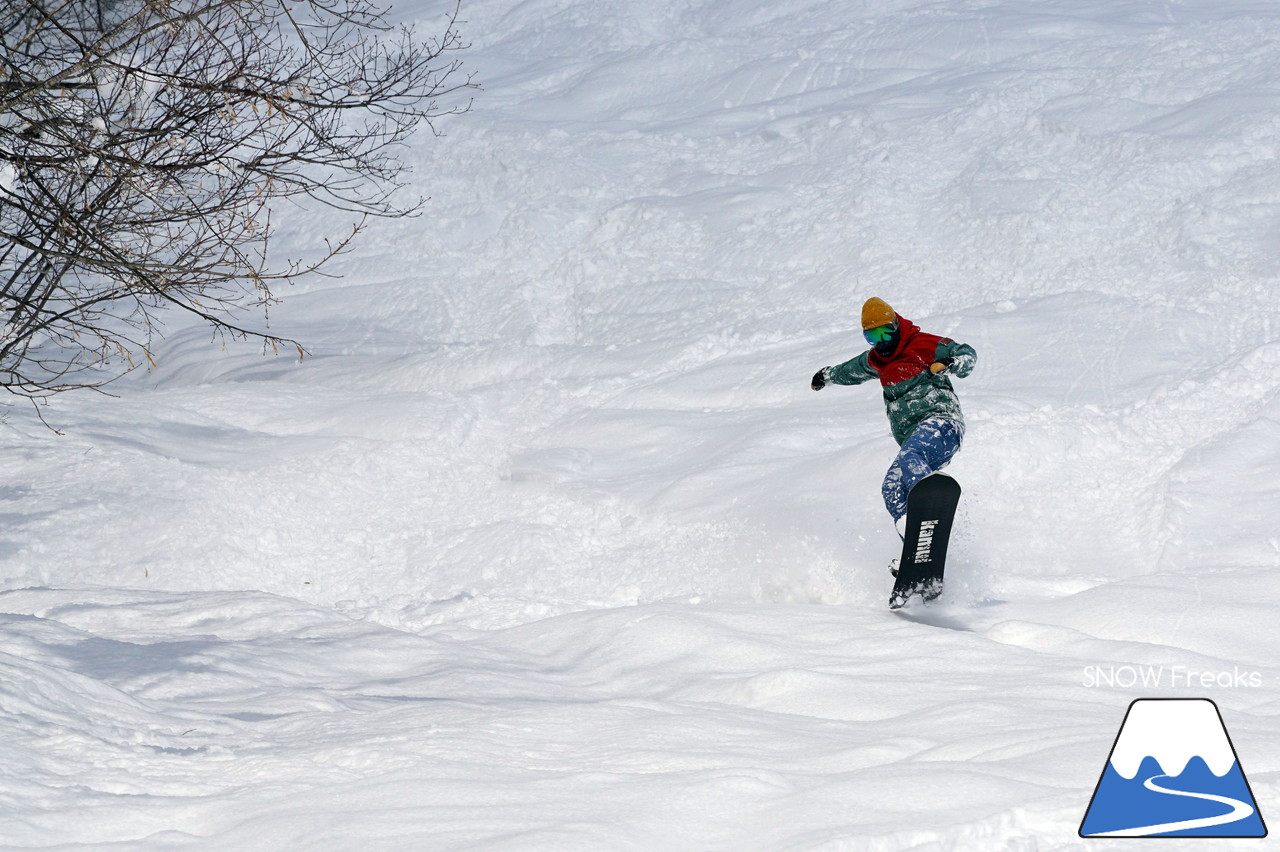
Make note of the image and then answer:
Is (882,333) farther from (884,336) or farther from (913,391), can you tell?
(913,391)

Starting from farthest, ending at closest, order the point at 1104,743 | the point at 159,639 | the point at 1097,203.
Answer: the point at 1097,203
the point at 159,639
the point at 1104,743

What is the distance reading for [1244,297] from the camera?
9.76m

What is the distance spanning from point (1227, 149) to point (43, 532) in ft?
41.4

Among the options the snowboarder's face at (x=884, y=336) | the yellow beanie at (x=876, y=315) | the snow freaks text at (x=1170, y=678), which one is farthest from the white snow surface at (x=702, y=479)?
the yellow beanie at (x=876, y=315)

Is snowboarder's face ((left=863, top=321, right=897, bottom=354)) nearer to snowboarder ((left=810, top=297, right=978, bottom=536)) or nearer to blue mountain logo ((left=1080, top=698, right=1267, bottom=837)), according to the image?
snowboarder ((left=810, top=297, right=978, bottom=536))

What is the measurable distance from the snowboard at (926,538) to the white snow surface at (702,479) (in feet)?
0.51

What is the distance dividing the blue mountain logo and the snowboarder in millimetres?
2878

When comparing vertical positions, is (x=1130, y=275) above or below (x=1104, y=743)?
above

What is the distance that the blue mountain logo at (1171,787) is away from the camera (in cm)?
256

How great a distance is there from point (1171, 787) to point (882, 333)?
12.1ft

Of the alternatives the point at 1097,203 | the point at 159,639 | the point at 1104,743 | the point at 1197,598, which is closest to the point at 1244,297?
the point at 1097,203

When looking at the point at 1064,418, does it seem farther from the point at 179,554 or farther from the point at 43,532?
the point at 43,532

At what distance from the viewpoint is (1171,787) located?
2.70 meters

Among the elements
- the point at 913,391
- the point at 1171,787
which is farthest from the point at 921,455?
the point at 1171,787
